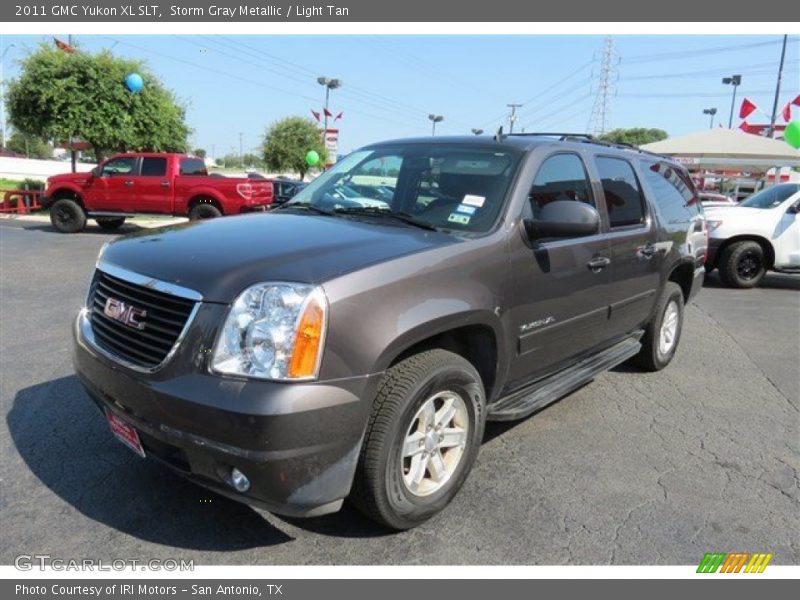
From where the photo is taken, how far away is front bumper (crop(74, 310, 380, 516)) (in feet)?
7.45

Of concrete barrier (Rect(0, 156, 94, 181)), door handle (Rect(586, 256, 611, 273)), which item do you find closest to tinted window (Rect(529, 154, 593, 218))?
door handle (Rect(586, 256, 611, 273))

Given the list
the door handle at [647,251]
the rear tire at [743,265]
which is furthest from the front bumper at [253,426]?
the rear tire at [743,265]

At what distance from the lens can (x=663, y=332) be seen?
5492mm

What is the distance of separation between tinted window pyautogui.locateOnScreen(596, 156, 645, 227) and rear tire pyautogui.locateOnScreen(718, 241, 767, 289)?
22.7 ft

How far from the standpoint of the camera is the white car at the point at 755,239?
10.4 m

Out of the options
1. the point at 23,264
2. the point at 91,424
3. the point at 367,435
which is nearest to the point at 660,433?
the point at 367,435

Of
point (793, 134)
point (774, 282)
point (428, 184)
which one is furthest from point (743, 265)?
point (793, 134)

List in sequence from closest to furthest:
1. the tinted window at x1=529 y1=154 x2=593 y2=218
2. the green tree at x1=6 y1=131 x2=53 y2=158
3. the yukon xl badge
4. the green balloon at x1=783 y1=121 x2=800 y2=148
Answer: the yukon xl badge < the tinted window at x1=529 y1=154 x2=593 y2=218 < the green balloon at x1=783 y1=121 x2=800 y2=148 < the green tree at x1=6 y1=131 x2=53 y2=158

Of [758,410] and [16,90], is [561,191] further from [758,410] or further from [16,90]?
[16,90]

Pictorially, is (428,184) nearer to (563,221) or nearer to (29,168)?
(563,221)

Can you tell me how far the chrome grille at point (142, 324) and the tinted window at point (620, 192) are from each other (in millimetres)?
2979

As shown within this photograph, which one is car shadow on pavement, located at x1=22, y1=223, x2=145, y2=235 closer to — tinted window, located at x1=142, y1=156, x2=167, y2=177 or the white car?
tinted window, located at x1=142, y1=156, x2=167, y2=177

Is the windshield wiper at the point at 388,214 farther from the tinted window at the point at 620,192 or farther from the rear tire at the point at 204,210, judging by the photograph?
the rear tire at the point at 204,210

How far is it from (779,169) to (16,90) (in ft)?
81.9
